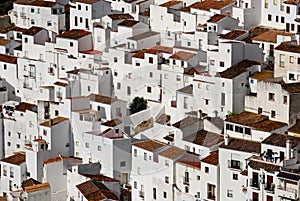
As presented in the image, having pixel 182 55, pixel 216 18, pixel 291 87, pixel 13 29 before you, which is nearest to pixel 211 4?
pixel 216 18

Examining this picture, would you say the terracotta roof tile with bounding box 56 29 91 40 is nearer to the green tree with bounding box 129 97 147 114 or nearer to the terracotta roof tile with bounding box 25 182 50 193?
the green tree with bounding box 129 97 147 114

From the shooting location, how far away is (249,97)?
3734 centimetres


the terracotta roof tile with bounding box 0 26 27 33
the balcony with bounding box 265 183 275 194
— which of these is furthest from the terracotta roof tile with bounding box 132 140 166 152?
the terracotta roof tile with bounding box 0 26 27 33

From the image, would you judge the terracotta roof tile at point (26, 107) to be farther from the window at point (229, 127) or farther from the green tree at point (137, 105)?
the window at point (229, 127)

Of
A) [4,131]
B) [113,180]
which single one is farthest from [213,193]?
[4,131]

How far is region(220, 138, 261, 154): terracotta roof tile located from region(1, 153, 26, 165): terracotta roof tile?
25.9ft

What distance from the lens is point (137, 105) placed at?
39.6 metres

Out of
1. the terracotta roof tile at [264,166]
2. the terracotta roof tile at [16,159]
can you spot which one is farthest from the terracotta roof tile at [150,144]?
the terracotta roof tile at [16,159]

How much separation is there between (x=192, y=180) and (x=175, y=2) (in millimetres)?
12107

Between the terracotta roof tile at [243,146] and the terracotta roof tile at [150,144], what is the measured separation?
227cm

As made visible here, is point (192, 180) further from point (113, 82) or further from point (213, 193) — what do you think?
point (113, 82)

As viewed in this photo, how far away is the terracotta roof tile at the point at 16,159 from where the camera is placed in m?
39.7

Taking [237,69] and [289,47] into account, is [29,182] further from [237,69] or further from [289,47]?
[289,47]

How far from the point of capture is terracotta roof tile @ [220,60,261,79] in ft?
125
